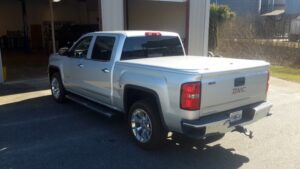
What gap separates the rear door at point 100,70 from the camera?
18.7 ft

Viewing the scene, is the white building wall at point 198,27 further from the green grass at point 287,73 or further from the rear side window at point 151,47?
the rear side window at point 151,47

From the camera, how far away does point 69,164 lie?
14.8ft

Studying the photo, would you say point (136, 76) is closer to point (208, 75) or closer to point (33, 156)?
point (208, 75)

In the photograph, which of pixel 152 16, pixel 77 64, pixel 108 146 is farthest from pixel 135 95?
pixel 152 16

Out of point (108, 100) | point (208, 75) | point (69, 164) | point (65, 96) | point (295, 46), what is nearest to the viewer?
point (208, 75)

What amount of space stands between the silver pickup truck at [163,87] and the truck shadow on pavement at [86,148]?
34 cm

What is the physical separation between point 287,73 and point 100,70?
34.3ft

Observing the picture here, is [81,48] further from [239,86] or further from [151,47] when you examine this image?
[239,86]

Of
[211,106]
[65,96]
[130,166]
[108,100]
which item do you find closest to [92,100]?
[108,100]

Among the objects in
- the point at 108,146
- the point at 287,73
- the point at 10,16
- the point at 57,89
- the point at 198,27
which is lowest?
the point at 108,146

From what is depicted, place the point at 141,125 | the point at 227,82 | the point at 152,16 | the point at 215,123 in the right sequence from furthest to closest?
the point at 152,16, the point at 141,125, the point at 227,82, the point at 215,123

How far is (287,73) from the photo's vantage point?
1371 cm

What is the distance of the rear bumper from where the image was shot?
4.19 meters

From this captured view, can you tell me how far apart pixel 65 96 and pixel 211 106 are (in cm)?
442
